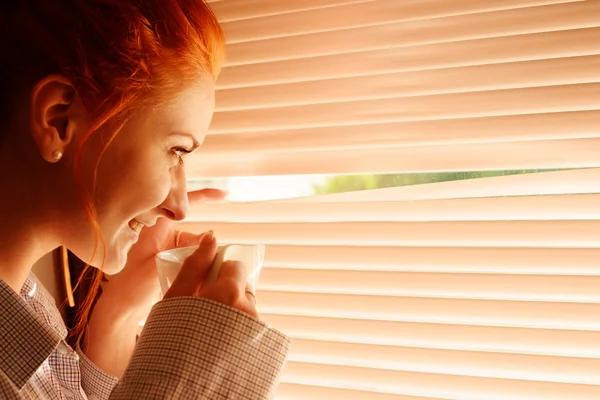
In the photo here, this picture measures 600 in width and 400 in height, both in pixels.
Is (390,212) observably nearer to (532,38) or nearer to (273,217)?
(273,217)

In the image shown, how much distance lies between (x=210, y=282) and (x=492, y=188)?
19.8 inches

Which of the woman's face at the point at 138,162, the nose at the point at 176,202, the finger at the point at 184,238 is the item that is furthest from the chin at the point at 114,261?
the finger at the point at 184,238

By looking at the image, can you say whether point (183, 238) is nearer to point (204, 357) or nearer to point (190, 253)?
point (190, 253)

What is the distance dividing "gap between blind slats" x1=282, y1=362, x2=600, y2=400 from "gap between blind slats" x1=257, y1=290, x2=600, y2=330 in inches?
3.6

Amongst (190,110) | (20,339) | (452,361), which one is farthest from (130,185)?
(452,361)

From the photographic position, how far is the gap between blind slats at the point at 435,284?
1.14 metres

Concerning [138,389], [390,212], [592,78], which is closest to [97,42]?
[138,389]

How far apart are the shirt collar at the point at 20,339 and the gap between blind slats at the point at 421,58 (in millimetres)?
606

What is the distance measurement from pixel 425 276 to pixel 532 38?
416 mm

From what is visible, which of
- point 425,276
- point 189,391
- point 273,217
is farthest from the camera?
point 273,217

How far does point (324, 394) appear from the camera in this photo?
1.31m

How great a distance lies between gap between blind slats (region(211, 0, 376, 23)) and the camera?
4.18ft

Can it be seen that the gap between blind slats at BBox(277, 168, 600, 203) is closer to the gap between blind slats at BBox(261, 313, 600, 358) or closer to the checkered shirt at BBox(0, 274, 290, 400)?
the gap between blind slats at BBox(261, 313, 600, 358)

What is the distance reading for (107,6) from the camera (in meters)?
0.97
